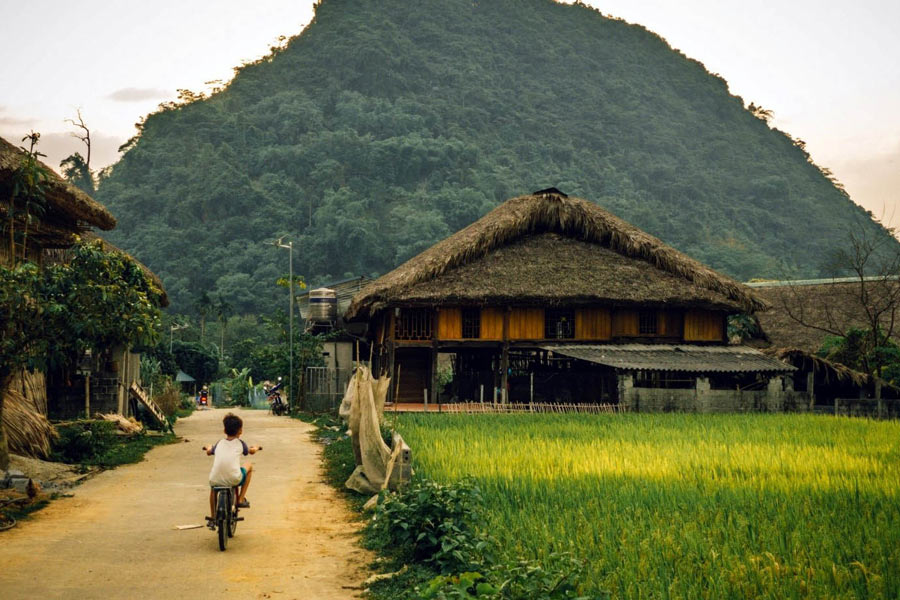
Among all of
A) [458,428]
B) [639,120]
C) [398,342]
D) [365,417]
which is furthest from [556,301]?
[639,120]

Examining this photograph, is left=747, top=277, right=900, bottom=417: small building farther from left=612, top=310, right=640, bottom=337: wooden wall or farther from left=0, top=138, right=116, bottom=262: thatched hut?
left=0, top=138, right=116, bottom=262: thatched hut

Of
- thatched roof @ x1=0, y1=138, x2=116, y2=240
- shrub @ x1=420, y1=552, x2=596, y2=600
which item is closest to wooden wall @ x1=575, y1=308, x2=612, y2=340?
thatched roof @ x1=0, y1=138, x2=116, y2=240

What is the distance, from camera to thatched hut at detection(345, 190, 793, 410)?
79.3ft

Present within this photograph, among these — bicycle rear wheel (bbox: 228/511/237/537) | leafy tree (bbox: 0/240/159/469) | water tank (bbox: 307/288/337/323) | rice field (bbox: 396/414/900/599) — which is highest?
water tank (bbox: 307/288/337/323)

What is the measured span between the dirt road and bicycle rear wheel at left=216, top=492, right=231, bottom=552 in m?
0.11

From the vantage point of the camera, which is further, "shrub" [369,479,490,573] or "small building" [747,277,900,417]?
"small building" [747,277,900,417]

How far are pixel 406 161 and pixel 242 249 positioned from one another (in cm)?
1738

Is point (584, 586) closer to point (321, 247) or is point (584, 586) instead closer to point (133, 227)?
point (321, 247)

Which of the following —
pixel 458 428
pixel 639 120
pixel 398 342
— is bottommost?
pixel 458 428

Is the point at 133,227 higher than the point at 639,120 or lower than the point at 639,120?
lower

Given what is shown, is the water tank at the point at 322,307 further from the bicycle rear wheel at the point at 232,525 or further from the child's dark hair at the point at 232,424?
the bicycle rear wheel at the point at 232,525

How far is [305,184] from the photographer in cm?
7619

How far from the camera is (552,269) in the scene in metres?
25.5

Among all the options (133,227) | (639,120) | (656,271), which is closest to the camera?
(656,271)
